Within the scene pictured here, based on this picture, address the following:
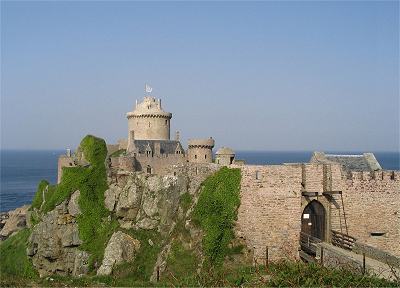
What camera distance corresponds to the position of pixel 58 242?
31094mm

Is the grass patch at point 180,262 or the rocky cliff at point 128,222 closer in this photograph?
the grass patch at point 180,262

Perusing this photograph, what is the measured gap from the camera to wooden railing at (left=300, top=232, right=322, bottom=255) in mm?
24114

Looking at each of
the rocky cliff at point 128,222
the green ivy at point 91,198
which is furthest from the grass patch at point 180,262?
the green ivy at point 91,198

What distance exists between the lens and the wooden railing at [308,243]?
79.1 ft

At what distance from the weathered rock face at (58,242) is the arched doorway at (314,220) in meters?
14.5

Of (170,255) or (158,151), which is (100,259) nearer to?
(170,255)

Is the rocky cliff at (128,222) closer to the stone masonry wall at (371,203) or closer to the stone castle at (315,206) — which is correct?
the stone castle at (315,206)

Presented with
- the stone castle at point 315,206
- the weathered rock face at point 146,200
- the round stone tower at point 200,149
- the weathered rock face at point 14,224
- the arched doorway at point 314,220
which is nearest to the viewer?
the stone castle at point 315,206

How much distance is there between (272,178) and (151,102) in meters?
30.5

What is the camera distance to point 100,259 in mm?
28484

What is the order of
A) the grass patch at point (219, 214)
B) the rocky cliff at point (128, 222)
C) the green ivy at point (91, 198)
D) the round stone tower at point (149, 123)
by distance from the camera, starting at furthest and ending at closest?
the round stone tower at point (149, 123) < the green ivy at point (91, 198) < the rocky cliff at point (128, 222) < the grass patch at point (219, 214)

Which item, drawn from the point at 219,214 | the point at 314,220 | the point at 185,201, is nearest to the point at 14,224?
the point at 185,201

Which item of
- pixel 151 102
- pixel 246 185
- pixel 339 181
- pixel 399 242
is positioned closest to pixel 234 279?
pixel 246 185

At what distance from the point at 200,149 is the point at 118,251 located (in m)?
16.4
